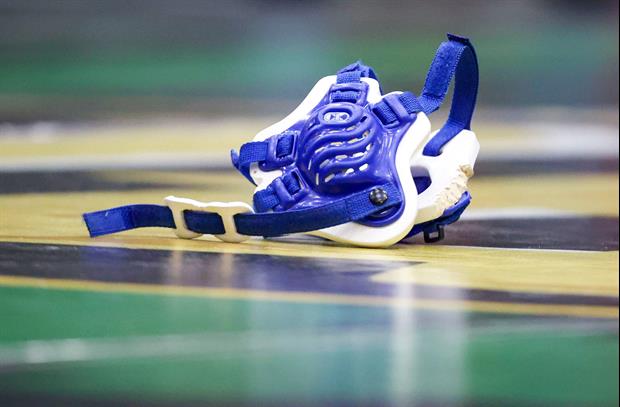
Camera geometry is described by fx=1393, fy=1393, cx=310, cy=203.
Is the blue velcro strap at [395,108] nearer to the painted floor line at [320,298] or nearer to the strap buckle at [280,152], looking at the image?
the strap buckle at [280,152]

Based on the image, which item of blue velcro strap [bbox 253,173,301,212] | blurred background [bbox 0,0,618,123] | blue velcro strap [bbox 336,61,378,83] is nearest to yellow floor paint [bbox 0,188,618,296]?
blue velcro strap [bbox 253,173,301,212]

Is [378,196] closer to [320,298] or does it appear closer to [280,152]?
[280,152]

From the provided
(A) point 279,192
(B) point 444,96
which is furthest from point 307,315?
(B) point 444,96

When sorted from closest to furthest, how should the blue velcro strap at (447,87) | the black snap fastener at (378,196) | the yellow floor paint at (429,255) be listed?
1. the yellow floor paint at (429,255)
2. the black snap fastener at (378,196)
3. the blue velcro strap at (447,87)

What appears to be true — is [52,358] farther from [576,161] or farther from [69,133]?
[69,133]

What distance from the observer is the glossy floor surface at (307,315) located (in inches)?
94.6

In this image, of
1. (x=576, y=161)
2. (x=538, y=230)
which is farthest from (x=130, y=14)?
(x=538, y=230)

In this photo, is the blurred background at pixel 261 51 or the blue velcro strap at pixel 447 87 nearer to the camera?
the blue velcro strap at pixel 447 87

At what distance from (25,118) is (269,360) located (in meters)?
5.77

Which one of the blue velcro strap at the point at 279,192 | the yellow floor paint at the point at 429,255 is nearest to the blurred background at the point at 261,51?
the yellow floor paint at the point at 429,255

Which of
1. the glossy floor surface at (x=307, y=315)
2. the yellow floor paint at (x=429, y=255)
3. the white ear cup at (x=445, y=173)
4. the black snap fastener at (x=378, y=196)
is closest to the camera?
the glossy floor surface at (x=307, y=315)

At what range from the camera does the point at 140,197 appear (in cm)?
477

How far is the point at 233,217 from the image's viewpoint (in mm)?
3701

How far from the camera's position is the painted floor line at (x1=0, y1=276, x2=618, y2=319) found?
9.48 feet
